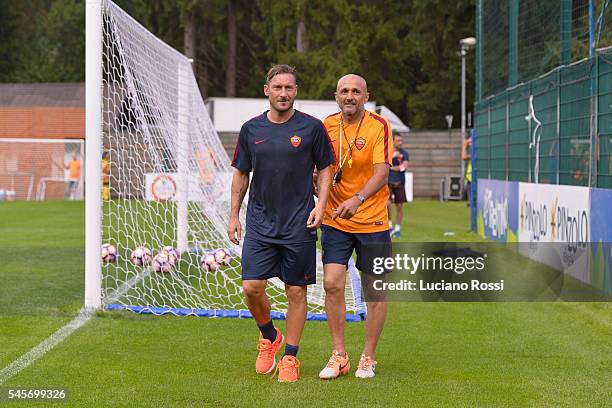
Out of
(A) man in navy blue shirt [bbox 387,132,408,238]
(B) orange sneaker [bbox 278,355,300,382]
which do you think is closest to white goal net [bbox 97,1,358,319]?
(B) orange sneaker [bbox 278,355,300,382]

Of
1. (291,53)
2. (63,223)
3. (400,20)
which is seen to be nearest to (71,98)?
(291,53)

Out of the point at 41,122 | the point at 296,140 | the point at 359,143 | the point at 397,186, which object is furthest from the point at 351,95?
the point at 41,122

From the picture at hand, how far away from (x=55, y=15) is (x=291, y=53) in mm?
22313

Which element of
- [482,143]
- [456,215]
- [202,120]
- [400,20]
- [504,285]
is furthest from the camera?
[400,20]

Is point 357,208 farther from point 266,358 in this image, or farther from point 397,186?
point 397,186

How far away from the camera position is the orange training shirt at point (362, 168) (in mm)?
7137

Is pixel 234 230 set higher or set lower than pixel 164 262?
higher

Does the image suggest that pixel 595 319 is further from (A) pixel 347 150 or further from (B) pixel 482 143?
(B) pixel 482 143

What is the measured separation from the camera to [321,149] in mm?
7023

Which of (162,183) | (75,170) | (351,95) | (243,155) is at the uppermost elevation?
(75,170)

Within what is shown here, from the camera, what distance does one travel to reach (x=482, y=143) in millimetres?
20766
